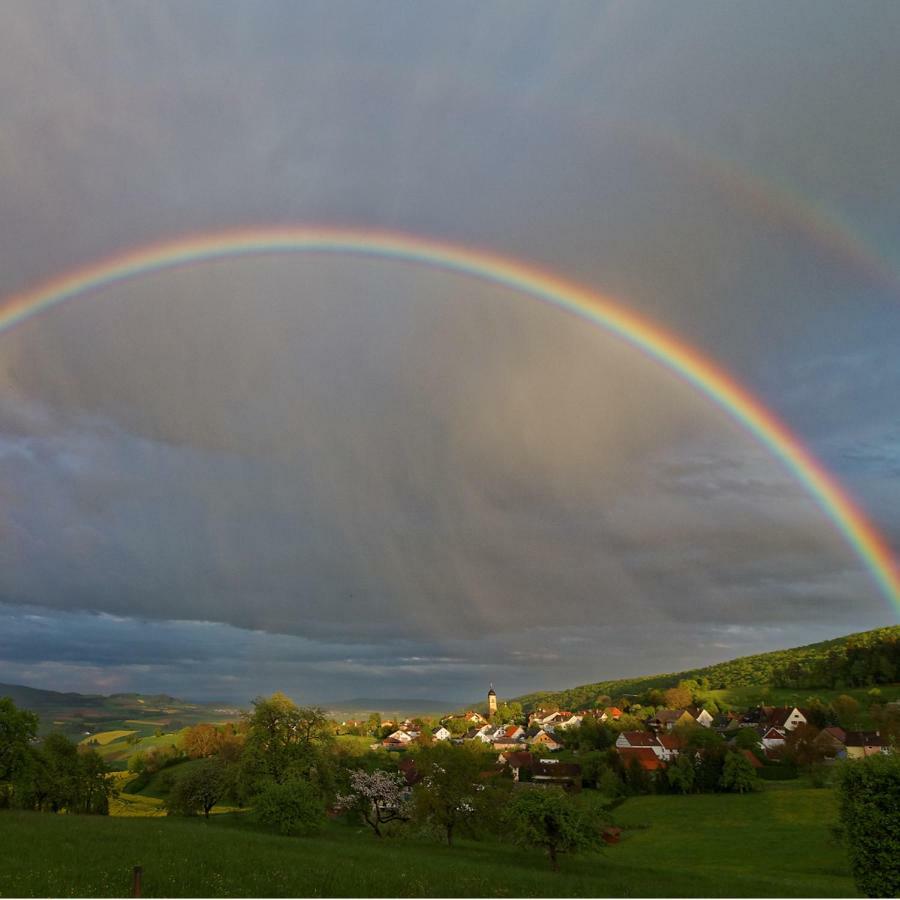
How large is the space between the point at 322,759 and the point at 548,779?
225ft

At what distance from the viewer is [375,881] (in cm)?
2653

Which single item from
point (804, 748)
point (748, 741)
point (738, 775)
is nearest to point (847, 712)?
point (748, 741)

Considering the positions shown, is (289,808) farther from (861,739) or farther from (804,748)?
(861,739)

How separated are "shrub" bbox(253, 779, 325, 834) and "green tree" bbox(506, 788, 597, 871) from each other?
2202 cm

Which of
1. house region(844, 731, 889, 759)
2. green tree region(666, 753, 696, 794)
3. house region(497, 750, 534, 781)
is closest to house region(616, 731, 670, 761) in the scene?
house region(497, 750, 534, 781)

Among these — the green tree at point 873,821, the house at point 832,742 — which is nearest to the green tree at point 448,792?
the green tree at point 873,821

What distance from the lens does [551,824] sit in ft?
157

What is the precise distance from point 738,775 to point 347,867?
9892 cm

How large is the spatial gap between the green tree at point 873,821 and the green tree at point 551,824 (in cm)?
1843

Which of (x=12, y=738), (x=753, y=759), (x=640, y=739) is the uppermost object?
(x=12, y=738)

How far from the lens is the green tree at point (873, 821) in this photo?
32.2 m

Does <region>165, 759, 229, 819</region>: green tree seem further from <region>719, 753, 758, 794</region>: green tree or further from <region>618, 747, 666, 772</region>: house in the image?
<region>719, 753, 758, 794</region>: green tree

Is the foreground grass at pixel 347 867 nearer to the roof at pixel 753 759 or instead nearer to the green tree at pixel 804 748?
the roof at pixel 753 759

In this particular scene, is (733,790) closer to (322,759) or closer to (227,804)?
(322,759)
